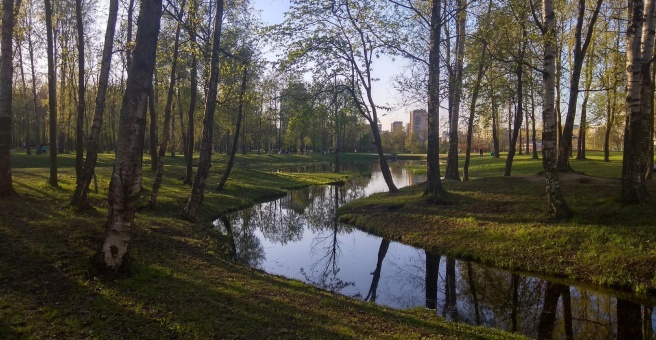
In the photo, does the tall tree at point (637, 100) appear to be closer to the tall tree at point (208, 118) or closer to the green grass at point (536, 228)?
the green grass at point (536, 228)

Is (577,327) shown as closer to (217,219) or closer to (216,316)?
(216,316)

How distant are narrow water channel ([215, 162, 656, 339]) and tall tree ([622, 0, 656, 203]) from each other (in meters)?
4.93

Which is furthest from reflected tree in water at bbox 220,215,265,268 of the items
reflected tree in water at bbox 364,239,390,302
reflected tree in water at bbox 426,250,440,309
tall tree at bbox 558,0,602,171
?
→ tall tree at bbox 558,0,602,171

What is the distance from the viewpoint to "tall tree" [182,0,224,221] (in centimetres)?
1430

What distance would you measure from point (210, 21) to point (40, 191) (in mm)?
11639

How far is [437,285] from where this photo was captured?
1127cm

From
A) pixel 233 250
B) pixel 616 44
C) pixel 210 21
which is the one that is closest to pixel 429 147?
pixel 233 250

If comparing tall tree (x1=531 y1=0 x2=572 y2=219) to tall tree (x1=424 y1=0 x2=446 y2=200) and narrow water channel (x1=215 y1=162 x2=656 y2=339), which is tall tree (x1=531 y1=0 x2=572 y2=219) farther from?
tall tree (x1=424 y1=0 x2=446 y2=200)

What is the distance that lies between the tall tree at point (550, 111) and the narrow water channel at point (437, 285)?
145 inches

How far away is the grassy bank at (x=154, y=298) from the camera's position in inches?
230

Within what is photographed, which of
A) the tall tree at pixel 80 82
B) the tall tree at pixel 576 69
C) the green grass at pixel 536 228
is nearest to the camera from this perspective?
the green grass at pixel 536 228

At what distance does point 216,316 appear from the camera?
646 centimetres

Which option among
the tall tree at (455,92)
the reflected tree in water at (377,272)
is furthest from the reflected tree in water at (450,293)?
the tall tree at (455,92)

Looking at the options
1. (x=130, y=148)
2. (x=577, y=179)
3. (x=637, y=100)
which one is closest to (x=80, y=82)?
(x=130, y=148)
